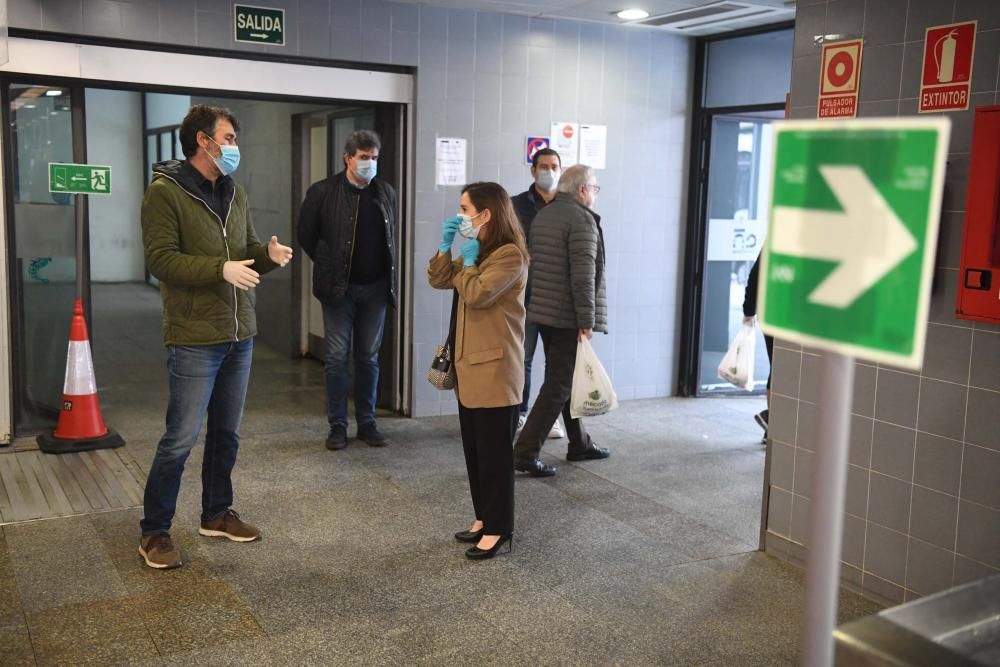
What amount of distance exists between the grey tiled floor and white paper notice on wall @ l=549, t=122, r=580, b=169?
226 cm

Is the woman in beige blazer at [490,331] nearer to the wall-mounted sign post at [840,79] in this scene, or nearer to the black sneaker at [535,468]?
the black sneaker at [535,468]

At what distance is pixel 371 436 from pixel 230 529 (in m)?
1.70

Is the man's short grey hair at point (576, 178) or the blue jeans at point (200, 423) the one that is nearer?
the blue jeans at point (200, 423)

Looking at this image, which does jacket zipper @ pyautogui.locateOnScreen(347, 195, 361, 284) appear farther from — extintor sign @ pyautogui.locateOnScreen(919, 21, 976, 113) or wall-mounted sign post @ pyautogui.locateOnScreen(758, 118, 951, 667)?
wall-mounted sign post @ pyautogui.locateOnScreen(758, 118, 951, 667)

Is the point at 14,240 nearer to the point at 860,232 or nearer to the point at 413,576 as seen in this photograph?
the point at 413,576

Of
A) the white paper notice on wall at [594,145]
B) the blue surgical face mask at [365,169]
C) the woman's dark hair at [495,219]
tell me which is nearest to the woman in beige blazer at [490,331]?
the woman's dark hair at [495,219]

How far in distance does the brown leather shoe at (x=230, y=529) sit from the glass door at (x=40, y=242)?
2158 millimetres

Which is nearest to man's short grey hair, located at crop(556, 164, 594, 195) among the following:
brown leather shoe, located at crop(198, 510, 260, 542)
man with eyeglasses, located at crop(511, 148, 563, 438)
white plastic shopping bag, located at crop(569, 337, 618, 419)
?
man with eyeglasses, located at crop(511, 148, 563, 438)

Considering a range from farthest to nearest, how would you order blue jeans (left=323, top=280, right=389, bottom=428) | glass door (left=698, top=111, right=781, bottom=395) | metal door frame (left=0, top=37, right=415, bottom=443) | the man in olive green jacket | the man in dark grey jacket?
glass door (left=698, top=111, right=781, bottom=395)
blue jeans (left=323, top=280, right=389, bottom=428)
metal door frame (left=0, top=37, right=415, bottom=443)
the man in dark grey jacket
the man in olive green jacket

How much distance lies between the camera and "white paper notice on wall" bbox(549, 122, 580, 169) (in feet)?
22.6

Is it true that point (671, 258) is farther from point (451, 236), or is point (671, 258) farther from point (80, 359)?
point (80, 359)

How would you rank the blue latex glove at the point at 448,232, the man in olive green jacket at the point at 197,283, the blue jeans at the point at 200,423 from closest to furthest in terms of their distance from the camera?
the man in olive green jacket at the point at 197,283 < the blue jeans at the point at 200,423 < the blue latex glove at the point at 448,232

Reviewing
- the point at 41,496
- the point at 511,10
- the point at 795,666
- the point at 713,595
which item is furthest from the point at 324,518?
the point at 511,10

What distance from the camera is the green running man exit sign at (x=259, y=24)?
19.2 ft
